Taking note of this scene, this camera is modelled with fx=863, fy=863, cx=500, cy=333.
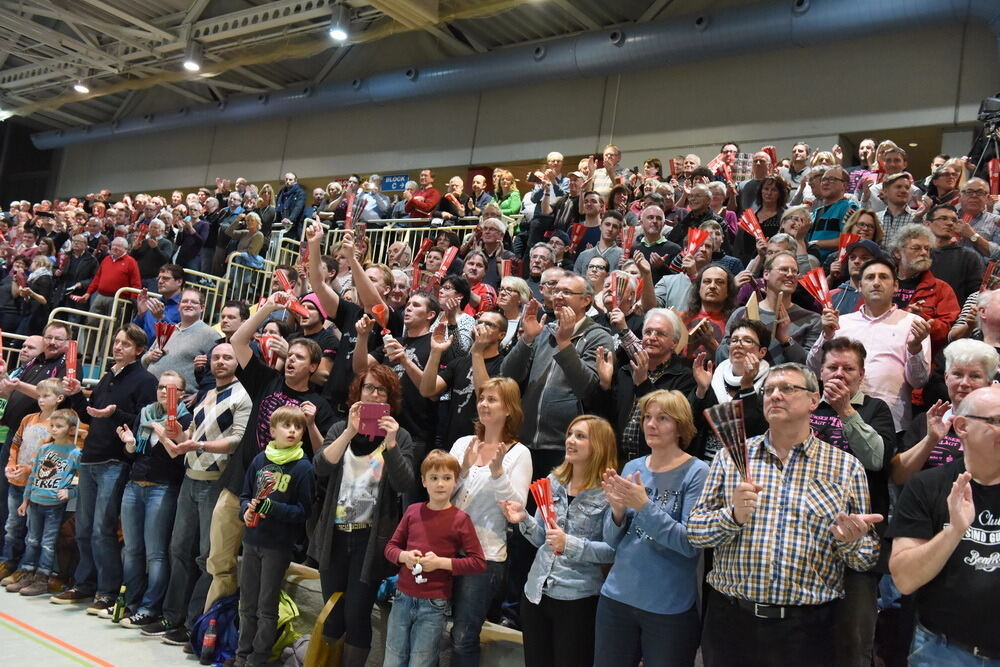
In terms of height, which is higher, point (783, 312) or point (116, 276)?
point (116, 276)

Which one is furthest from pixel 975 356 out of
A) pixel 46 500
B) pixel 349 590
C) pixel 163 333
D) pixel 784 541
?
pixel 46 500

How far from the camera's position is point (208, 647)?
176 inches

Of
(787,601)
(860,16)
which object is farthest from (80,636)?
(860,16)

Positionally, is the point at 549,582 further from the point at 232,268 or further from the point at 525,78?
the point at 525,78

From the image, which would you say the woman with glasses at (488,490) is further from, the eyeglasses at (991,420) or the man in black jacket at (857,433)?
the eyeglasses at (991,420)

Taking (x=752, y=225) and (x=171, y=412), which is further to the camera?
(x=752, y=225)

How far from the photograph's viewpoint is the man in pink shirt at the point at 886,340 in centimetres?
360

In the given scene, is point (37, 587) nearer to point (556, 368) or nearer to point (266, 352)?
point (266, 352)

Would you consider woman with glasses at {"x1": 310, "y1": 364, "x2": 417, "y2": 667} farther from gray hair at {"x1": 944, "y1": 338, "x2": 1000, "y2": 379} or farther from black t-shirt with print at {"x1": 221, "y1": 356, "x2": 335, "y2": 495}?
gray hair at {"x1": 944, "y1": 338, "x2": 1000, "y2": 379}

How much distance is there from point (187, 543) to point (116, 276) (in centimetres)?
473

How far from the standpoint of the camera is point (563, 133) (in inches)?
515

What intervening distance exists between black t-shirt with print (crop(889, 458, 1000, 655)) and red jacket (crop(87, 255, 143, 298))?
798 centimetres

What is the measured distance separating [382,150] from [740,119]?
258 inches

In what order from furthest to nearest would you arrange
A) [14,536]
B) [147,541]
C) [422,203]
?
[422,203] → [14,536] → [147,541]
